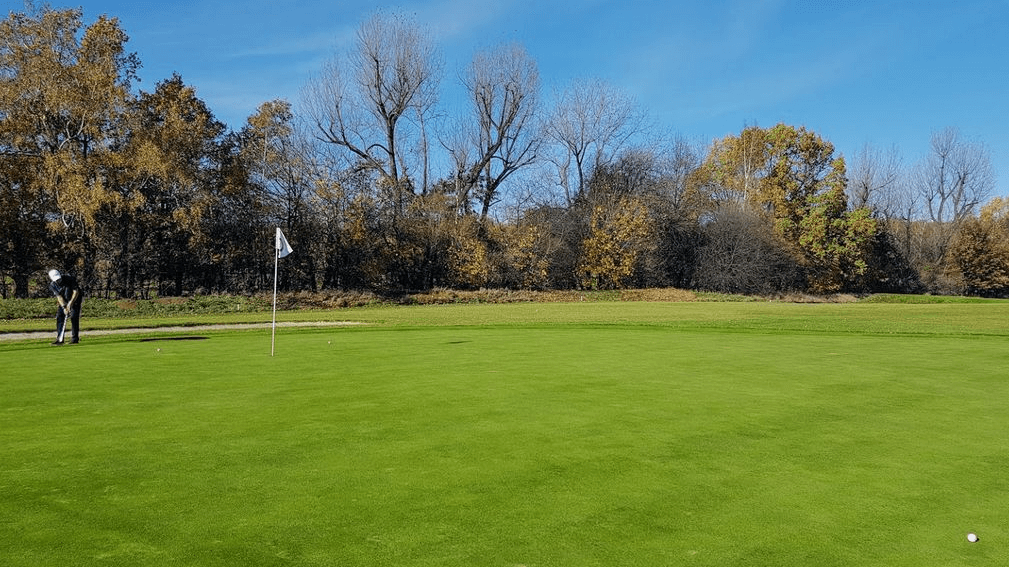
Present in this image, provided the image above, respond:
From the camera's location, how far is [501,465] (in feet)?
15.0

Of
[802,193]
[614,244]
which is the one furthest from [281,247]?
[802,193]

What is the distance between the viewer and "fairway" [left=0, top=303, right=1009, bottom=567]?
3219mm

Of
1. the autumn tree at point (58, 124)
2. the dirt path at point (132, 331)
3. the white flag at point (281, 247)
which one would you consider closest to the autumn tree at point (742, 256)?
the dirt path at point (132, 331)

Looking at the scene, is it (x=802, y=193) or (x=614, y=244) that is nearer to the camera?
(x=614, y=244)

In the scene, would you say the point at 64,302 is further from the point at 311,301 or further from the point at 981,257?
the point at 981,257

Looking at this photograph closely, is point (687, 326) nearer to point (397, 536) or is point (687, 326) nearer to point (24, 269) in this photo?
point (397, 536)

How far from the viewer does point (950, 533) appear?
3.40m

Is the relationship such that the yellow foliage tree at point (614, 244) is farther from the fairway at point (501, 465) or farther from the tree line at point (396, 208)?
the fairway at point (501, 465)

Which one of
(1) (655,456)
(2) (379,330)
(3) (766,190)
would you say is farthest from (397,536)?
(3) (766,190)

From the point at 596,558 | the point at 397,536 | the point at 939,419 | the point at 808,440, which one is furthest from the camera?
the point at 939,419

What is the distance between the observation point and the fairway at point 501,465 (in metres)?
3.22

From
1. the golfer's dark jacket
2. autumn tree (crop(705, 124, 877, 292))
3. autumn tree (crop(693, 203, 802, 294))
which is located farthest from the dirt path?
autumn tree (crop(705, 124, 877, 292))

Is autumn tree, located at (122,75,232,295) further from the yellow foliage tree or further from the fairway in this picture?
the yellow foliage tree

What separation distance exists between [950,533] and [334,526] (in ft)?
10.6
